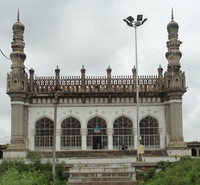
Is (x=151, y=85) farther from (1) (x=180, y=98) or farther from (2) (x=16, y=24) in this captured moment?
(2) (x=16, y=24)

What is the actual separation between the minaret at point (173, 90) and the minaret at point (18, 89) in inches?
516

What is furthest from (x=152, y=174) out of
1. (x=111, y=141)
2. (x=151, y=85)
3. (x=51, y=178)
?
(x=151, y=85)

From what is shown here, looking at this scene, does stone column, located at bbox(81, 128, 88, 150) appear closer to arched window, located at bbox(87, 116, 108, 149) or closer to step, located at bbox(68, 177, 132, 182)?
arched window, located at bbox(87, 116, 108, 149)

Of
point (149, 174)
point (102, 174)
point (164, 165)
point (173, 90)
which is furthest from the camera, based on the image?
point (173, 90)

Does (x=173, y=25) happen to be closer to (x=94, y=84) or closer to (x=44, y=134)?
(x=94, y=84)

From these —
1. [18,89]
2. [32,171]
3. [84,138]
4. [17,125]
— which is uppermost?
[18,89]

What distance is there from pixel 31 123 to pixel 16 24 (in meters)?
9.41

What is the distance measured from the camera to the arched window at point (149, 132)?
1261 inches

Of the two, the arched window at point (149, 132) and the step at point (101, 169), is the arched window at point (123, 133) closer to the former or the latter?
the arched window at point (149, 132)

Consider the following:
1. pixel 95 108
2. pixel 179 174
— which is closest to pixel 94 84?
pixel 95 108

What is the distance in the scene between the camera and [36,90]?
1276 inches

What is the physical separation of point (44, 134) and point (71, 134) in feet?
8.34

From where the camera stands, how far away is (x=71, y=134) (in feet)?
105

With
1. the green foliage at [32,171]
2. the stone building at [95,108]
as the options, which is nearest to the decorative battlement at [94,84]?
the stone building at [95,108]
